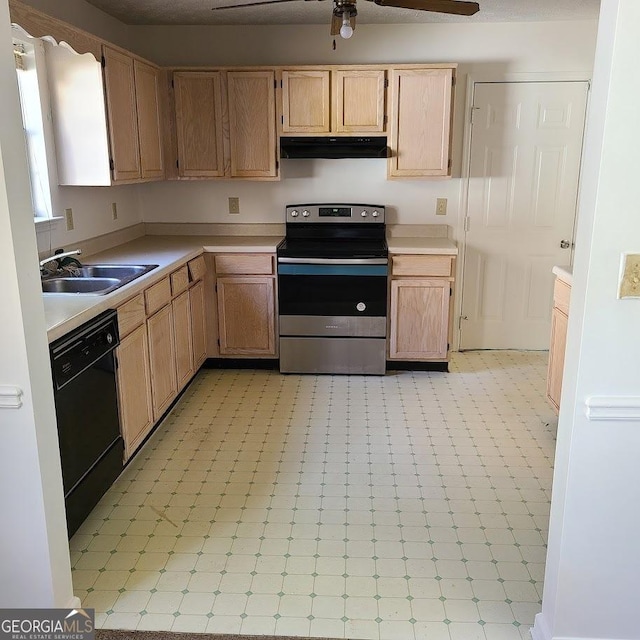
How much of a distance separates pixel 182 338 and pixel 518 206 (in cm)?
262

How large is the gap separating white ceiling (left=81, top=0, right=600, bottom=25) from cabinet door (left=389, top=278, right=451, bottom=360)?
5.68 ft

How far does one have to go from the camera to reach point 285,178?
14.9 feet

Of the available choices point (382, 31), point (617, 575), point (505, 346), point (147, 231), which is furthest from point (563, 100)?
point (617, 575)

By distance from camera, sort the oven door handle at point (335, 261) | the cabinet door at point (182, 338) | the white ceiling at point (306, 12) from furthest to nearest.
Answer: the oven door handle at point (335, 261) < the white ceiling at point (306, 12) < the cabinet door at point (182, 338)

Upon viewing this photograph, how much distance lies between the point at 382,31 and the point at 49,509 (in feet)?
12.4

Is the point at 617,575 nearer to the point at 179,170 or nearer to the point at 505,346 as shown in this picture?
the point at 505,346

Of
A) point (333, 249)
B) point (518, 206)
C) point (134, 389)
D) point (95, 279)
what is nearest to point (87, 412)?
point (134, 389)

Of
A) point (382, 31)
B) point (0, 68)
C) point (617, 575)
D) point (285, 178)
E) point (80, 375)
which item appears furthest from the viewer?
point (285, 178)

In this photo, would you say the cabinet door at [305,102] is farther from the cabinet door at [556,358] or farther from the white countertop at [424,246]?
the cabinet door at [556,358]

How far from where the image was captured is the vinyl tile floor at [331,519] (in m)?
2.03

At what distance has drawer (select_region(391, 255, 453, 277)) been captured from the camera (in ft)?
13.4

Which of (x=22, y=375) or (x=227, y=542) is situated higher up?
(x=22, y=375)

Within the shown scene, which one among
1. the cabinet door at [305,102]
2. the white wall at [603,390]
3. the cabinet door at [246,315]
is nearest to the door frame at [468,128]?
the cabinet door at [305,102]

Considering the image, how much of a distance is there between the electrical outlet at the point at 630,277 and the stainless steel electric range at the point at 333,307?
8.16ft
